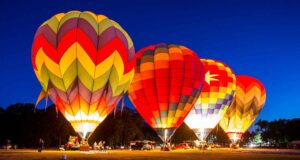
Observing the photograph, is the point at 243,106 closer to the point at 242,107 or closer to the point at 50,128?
the point at 242,107

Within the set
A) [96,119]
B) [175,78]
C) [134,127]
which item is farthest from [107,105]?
[134,127]

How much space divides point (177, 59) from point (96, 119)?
1132 cm

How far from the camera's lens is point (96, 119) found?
91.1 feet

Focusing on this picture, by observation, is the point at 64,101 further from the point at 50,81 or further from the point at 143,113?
the point at 143,113

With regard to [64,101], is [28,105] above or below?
above

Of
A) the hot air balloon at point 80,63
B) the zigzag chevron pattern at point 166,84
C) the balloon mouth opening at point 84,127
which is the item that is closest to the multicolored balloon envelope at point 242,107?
the zigzag chevron pattern at point 166,84

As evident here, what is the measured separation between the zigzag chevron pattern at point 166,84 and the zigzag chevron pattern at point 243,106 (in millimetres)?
15265

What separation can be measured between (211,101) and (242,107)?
9.64m

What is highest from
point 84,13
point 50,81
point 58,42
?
point 84,13

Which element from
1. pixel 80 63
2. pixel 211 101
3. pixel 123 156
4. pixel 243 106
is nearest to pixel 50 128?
pixel 211 101

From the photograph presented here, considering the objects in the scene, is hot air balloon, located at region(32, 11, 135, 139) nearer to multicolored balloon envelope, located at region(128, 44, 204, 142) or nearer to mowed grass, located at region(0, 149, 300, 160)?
mowed grass, located at region(0, 149, 300, 160)

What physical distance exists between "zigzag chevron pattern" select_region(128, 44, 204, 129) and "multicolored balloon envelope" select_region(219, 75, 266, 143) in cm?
1529

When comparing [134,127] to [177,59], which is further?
[134,127]

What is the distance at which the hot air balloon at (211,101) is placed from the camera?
43.2 meters
